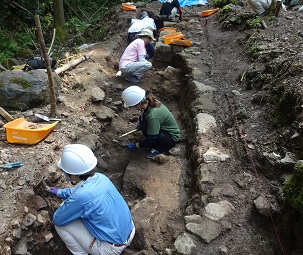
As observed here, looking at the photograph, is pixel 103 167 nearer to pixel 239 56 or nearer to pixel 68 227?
pixel 68 227

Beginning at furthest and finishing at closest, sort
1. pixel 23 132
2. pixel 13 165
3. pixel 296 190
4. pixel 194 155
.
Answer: pixel 194 155, pixel 23 132, pixel 13 165, pixel 296 190

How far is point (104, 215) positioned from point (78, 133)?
2335 millimetres

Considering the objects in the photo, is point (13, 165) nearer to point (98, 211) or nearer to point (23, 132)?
point (23, 132)

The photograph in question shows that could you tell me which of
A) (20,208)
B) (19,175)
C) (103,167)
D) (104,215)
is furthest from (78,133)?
(104,215)

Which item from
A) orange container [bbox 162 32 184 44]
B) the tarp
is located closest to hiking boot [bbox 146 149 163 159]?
orange container [bbox 162 32 184 44]

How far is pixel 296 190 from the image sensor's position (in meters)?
3.25

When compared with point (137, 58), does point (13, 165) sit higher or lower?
higher

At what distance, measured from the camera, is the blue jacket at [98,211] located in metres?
3.36

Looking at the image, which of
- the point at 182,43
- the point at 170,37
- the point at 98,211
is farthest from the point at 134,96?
the point at 170,37

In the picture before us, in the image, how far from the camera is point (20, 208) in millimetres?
3855

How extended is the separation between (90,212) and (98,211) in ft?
0.26

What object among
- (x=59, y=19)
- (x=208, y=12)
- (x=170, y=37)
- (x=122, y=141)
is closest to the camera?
(x=122, y=141)

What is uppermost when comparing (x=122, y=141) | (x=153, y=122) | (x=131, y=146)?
(x=153, y=122)

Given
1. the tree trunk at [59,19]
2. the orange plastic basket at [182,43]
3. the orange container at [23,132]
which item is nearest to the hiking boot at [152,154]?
the orange container at [23,132]
